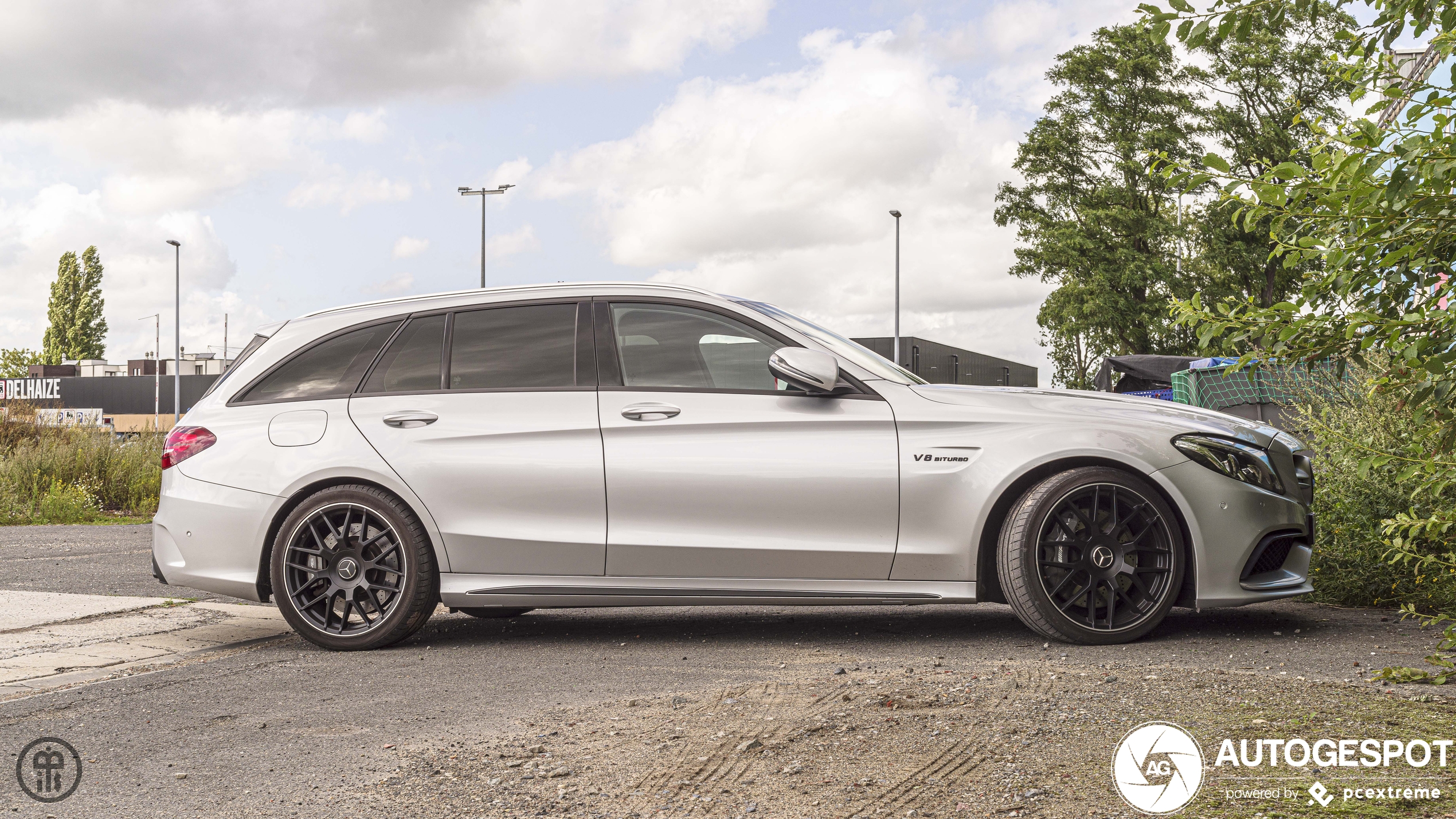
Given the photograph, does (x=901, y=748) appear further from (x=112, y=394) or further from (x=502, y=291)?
(x=112, y=394)

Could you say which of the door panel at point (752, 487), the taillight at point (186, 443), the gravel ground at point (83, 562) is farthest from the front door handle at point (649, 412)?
the gravel ground at point (83, 562)

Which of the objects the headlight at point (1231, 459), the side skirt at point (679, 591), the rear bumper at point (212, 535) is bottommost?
the side skirt at point (679, 591)

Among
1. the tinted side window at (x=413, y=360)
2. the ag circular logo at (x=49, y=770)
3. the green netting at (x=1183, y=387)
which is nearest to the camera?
the ag circular logo at (x=49, y=770)

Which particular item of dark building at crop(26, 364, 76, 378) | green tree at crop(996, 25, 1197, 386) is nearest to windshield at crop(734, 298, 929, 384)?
green tree at crop(996, 25, 1197, 386)

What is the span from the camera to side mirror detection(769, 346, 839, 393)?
5.11 meters

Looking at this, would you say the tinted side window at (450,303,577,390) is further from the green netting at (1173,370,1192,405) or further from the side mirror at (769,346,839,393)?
the green netting at (1173,370,1192,405)

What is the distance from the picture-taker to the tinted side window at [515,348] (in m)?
5.61

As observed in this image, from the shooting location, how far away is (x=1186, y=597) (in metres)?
5.04

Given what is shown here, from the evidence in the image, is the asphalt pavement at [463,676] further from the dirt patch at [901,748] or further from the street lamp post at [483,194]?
the street lamp post at [483,194]

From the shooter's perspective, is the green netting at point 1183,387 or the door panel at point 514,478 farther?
the green netting at point 1183,387

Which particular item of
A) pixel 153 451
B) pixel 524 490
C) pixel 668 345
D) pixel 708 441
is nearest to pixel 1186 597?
pixel 708 441

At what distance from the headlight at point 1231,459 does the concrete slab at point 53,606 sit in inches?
238

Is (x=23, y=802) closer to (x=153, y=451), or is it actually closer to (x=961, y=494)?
(x=961, y=494)

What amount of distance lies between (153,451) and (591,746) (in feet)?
50.2
